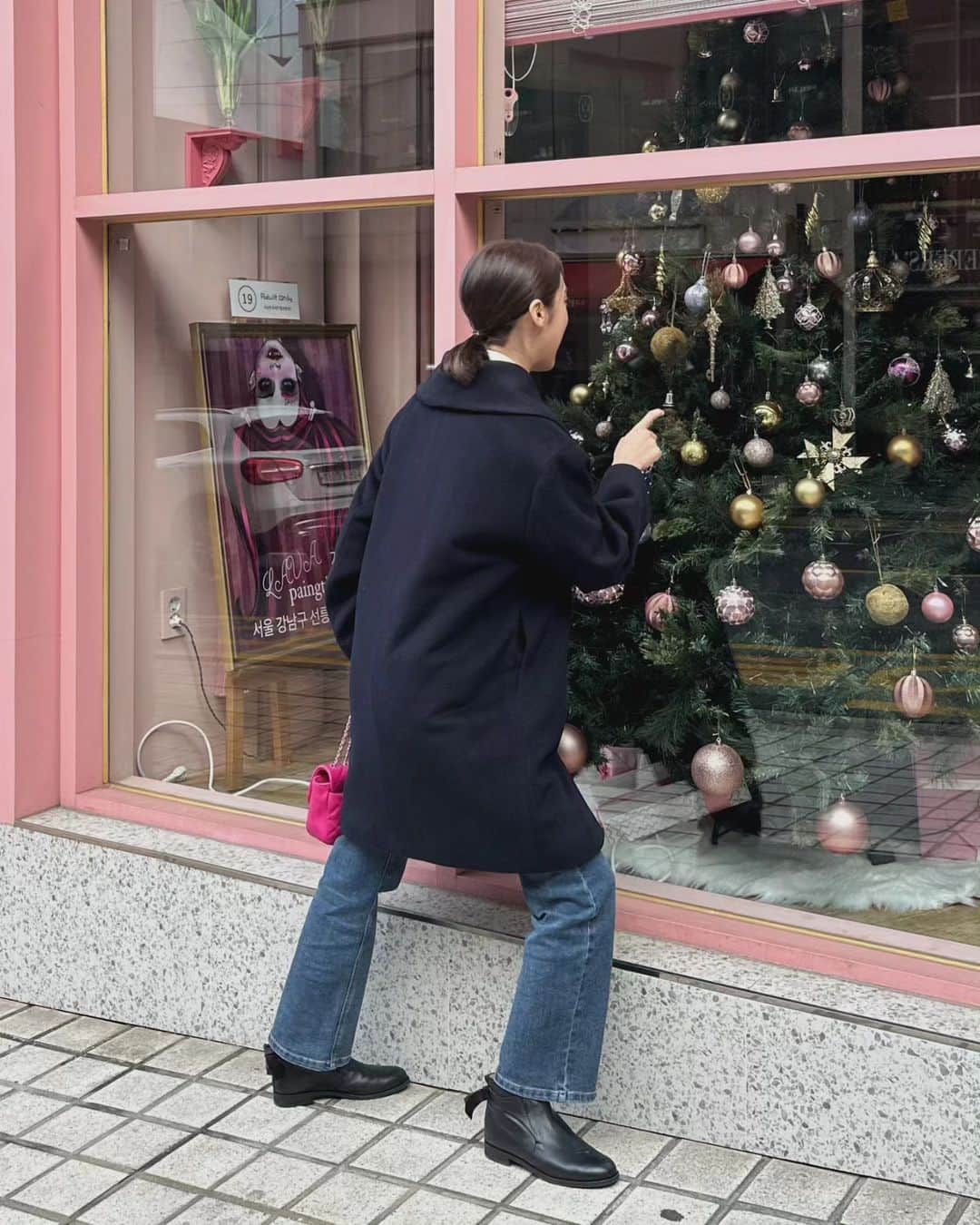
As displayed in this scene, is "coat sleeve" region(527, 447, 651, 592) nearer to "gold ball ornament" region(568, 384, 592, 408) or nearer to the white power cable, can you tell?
"gold ball ornament" region(568, 384, 592, 408)

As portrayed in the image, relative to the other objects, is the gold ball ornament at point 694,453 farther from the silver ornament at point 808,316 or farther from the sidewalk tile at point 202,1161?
the sidewalk tile at point 202,1161

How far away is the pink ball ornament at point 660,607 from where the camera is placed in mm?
4176

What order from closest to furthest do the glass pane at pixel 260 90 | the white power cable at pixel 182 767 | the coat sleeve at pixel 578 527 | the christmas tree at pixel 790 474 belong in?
the coat sleeve at pixel 578 527
the christmas tree at pixel 790 474
the glass pane at pixel 260 90
the white power cable at pixel 182 767

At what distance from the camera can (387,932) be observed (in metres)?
4.19

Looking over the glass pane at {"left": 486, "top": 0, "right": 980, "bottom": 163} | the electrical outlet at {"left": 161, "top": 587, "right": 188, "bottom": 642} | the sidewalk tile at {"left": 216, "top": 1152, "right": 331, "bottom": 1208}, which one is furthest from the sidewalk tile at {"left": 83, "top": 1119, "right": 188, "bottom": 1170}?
the glass pane at {"left": 486, "top": 0, "right": 980, "bottom": 163}

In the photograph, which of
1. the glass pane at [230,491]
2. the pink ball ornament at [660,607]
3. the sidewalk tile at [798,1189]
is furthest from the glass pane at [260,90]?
the sidewalk tile at [798,1189]

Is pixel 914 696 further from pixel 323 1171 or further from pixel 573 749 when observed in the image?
pixel 323 1171

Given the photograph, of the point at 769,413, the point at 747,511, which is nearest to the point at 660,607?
the point at 747,511

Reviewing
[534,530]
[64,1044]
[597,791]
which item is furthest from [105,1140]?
[534,530]

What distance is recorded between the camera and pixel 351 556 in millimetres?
3777

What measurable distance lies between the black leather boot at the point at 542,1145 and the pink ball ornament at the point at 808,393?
1.66 meters

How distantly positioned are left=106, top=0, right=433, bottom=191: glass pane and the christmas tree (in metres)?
0.80

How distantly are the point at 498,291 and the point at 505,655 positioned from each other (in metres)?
0.74

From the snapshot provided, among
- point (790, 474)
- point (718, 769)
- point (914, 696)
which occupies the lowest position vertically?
point (718, 769)
